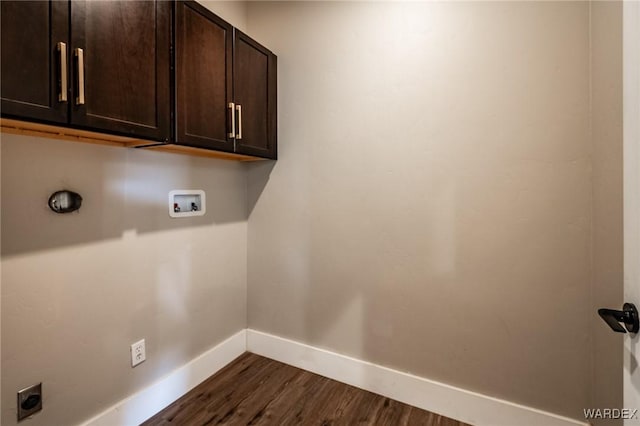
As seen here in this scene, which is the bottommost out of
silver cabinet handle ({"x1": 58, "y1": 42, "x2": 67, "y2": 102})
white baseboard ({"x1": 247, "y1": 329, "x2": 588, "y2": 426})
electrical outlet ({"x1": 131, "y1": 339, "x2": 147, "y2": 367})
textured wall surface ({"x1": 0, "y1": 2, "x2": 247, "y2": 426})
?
white baseboard ({"x1": 247, "y1": 329, "x2": 588, "y2": 426})

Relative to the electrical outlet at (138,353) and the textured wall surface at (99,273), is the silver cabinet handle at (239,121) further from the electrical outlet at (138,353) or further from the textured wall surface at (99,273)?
the electrical outlet at (138,353)

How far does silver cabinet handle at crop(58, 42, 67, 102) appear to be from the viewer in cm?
100

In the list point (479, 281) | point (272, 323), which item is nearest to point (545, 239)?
point (479, 281)

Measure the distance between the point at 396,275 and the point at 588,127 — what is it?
1149mm

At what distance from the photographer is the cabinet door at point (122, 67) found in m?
1.06

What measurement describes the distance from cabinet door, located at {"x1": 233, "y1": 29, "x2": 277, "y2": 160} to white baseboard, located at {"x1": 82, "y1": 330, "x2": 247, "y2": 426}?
4.40 ft

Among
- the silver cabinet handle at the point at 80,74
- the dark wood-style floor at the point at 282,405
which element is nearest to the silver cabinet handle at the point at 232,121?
the silver cabinet handle at the point at 80,74

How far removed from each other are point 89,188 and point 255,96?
3.40 feet

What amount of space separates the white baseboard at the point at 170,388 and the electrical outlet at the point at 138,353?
6.6 inches

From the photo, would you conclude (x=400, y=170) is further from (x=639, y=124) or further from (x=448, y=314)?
(x=639, y=124)

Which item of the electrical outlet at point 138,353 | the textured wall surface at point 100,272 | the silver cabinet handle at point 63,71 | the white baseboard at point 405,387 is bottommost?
the white baseboard at point 405,387

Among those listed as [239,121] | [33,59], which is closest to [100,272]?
[33,59]

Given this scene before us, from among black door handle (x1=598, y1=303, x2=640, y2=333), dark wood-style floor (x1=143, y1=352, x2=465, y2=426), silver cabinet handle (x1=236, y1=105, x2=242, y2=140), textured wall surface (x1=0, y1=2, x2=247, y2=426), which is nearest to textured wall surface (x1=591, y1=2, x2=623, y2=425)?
black door handle (x1=598, y1=303, x2=640, y2=333)

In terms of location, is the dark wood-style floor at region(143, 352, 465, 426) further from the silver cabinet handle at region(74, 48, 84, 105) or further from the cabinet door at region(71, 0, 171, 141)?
the silver cabinet handle at region(74, 48, 84, 105)
